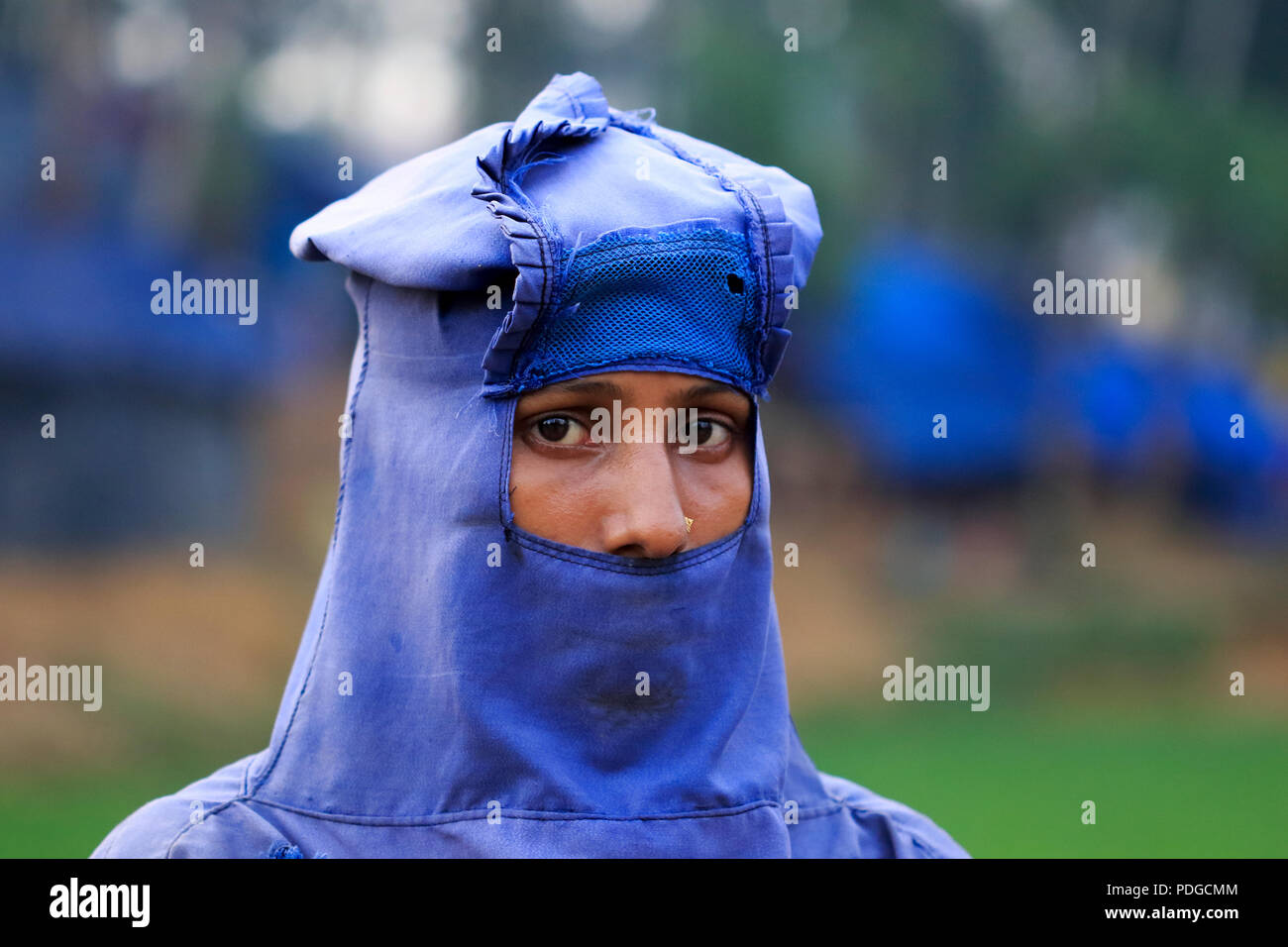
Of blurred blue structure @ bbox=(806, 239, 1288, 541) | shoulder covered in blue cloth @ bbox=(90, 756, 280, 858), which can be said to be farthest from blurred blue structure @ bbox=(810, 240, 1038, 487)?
shoulder covered in blue cloth @ bbox=(90, 756, 280, 858)

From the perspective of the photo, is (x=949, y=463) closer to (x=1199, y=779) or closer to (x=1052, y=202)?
(x=1052, y=202)

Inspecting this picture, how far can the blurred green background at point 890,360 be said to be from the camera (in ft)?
43.2

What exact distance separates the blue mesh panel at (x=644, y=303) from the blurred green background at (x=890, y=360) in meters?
9.72

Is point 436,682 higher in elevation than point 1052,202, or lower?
lower

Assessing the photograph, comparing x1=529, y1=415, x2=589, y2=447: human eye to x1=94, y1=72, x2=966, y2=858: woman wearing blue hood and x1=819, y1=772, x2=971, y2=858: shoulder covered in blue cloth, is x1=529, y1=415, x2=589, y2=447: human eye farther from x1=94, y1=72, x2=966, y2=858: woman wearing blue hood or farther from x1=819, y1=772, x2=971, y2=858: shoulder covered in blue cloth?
x1=819, y1=772, x2=971, y2=858: shoulder covered in blue cloth

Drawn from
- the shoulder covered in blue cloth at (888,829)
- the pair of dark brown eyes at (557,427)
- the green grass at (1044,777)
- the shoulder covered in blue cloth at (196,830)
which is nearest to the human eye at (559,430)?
the pair of dark brown eyes at (557,427)

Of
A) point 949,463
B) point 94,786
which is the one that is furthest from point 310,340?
point 949,463

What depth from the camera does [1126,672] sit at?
54.4 ft

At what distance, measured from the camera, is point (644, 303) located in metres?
2.29

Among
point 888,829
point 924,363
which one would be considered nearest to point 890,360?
point 924,363

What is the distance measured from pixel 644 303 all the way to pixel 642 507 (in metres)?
0.33

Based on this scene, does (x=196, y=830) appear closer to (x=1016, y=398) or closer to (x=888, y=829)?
(x=888, y=829)

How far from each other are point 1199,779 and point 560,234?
1410cm

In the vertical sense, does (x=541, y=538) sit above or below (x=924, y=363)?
below
